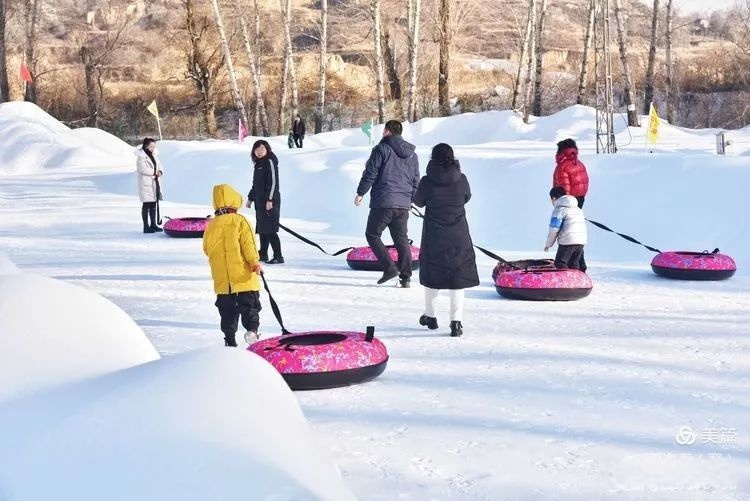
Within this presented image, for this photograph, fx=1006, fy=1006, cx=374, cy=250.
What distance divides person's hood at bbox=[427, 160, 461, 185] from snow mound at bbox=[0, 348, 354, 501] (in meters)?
4.49

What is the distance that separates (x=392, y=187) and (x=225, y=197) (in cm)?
338

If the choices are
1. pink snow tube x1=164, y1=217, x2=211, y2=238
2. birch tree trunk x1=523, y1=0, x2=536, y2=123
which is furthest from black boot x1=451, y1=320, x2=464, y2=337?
birch tree trunk x1=523, y1=0, x2=536, y2=123

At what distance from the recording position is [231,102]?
51406mm

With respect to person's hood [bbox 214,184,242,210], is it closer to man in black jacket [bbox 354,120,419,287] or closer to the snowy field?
the snowy field

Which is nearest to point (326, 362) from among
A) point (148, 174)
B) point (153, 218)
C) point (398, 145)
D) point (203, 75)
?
point (398, 145)

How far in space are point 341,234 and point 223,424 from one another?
43.9ft

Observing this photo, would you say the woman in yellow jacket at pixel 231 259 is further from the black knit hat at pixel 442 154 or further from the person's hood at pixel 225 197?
the black knit hat at pixel 442 154

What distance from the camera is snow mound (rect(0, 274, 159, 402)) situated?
4305 mm

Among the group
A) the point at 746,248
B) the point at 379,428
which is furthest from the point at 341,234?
the point at 379,428

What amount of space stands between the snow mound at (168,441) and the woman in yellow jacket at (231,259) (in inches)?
135

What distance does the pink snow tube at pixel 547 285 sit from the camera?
393 inches

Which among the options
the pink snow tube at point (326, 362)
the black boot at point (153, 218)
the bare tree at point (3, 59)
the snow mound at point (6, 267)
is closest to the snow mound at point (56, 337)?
the snow mound at point (6, 267)

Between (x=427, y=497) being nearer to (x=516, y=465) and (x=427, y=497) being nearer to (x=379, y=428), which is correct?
(x=516, y=465)

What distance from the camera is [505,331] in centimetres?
849
